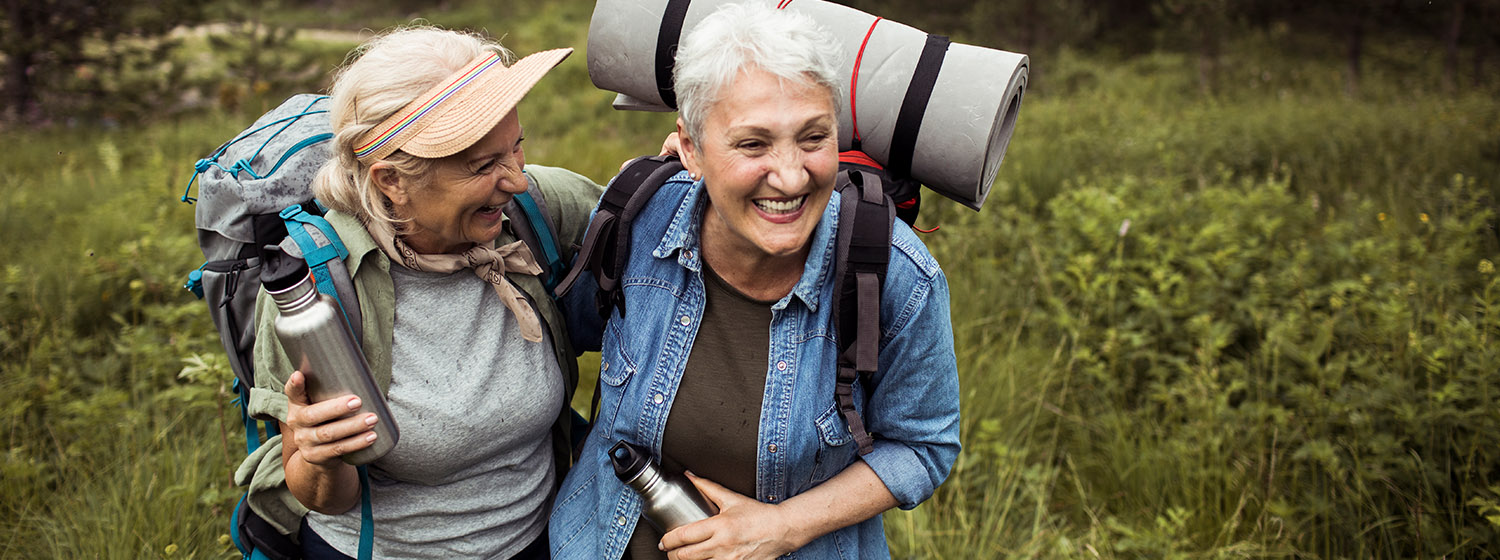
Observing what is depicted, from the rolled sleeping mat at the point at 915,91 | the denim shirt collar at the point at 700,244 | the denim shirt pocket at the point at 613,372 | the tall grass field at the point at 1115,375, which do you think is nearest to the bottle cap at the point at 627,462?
the denim shirt pocket at the point at 613,372

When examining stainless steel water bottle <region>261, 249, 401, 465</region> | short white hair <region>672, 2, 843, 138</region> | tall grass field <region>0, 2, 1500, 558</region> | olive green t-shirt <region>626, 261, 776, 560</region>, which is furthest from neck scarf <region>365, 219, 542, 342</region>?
tall grass field <region>0, 2, 1500, 558</region>

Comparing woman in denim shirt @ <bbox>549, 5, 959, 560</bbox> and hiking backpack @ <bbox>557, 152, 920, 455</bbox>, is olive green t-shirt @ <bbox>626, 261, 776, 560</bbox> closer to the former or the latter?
woman in denim shirt @ <bbox>549, 5, 959, 560</bbox>

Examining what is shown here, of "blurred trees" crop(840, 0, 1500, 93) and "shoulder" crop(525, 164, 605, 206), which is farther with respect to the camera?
"blurred trees" crop(840, 0, 1500, 93)

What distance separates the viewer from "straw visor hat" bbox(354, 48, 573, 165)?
1.58 meters

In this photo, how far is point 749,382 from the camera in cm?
165

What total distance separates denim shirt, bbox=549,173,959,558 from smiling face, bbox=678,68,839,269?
0.11m

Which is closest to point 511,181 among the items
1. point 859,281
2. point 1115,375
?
point 859,281

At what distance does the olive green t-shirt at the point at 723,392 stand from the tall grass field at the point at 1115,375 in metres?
1.34

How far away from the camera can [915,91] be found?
1.74 m

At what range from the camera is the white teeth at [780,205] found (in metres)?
1.55

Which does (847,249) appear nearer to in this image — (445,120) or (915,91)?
(915,91)

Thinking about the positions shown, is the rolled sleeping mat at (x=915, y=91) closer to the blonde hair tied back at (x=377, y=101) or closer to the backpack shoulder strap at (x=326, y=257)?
the blonde hair tied back at (x=377, y=101)

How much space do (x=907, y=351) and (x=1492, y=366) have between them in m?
2.29

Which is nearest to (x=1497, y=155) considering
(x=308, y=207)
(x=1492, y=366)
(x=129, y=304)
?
(x=1492, y=366)
